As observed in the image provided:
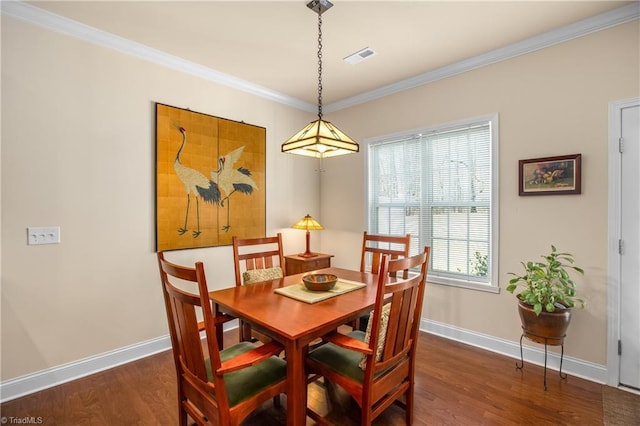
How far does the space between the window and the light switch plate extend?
10.5 ft

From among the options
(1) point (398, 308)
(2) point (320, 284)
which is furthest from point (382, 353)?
(2) point (320, 284)

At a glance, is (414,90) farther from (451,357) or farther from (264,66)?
(451,357)

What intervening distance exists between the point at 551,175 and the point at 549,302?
1.06 meters

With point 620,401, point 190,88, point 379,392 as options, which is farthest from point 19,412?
point 620,401

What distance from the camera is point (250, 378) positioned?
1578 millimetres

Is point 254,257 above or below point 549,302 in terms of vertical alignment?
above

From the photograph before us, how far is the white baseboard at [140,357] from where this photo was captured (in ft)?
7.36

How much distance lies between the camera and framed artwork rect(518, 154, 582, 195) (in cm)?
246

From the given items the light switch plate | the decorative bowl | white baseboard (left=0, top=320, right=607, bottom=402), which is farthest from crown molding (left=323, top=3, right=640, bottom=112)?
the light switch plate

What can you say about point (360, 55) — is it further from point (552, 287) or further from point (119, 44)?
point (552, 287)

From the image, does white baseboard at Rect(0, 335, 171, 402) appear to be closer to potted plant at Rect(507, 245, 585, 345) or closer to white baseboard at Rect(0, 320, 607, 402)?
white baseboard at Rect(0, 320, 607, 402)

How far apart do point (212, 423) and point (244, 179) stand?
2563 millimetres

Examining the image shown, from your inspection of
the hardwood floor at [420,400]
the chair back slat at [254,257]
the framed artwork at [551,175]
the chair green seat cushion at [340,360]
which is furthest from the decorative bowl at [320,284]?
the framed artwork at [551,175]

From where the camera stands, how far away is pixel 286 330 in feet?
4.86
